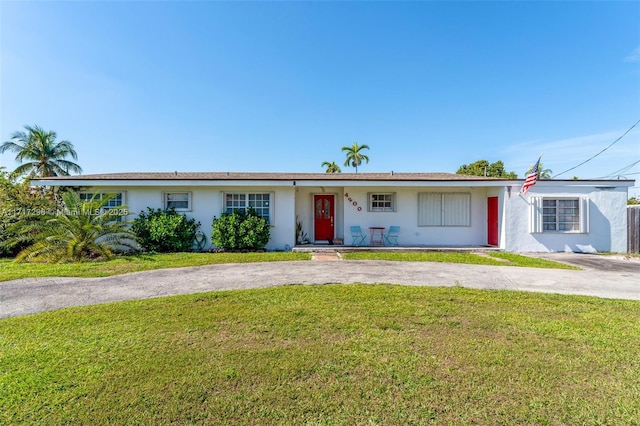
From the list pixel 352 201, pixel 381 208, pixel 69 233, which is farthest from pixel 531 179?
pixel 69 233

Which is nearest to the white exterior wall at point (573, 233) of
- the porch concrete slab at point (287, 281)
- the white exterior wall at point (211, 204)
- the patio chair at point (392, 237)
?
the porch concrete slab at point (287, 281)

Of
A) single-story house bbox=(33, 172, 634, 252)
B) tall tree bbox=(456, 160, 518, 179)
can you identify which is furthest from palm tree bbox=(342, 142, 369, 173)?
single-story house bbox=(33, 172, 634, 252)

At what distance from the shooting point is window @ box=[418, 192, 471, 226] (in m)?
12.1

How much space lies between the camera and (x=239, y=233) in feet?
34.8

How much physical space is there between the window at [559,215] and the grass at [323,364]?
715 cm

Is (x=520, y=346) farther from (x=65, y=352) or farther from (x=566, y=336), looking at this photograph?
(x=65, y=352)

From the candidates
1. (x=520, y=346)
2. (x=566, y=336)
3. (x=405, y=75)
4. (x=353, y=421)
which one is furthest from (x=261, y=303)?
(x=405, y=75)

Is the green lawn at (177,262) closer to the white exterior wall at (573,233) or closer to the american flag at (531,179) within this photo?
the white exterior wall at (573,233)

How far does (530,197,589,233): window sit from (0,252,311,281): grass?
30.8ft

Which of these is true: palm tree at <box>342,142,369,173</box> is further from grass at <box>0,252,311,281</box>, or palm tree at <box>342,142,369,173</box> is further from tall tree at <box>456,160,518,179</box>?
grass at <box>0,252,311,281</box>

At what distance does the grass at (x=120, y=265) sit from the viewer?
6.90 meters

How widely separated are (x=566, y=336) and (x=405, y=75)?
15.0m

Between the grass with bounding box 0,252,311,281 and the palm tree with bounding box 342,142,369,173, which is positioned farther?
the palm tree with bounding box 342,142,369,173

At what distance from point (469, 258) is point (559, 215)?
16.6 feet
